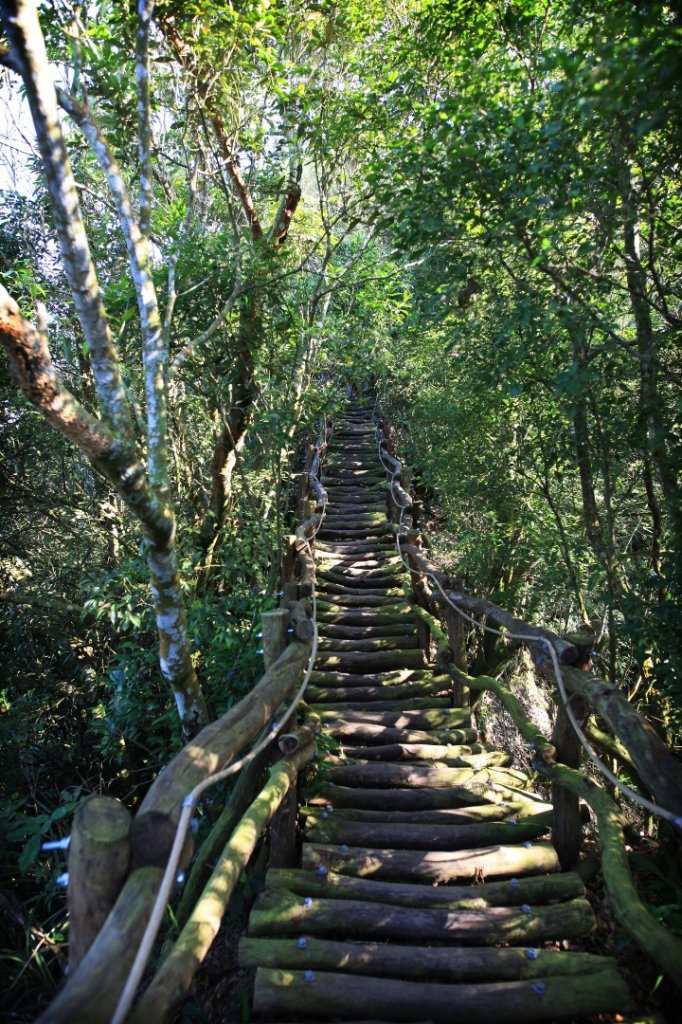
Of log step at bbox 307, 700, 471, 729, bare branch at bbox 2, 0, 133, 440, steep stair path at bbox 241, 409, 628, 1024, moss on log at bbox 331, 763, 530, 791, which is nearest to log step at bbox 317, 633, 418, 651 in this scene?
steep stair path at bbox 241, 409, 628, 1024

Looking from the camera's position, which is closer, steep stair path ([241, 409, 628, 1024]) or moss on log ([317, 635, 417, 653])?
steep stair path ([241, 409, 628, 1024])

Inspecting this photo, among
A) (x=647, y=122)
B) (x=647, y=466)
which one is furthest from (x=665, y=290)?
(x=647, y=122)

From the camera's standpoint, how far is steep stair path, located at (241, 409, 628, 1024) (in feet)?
7.54

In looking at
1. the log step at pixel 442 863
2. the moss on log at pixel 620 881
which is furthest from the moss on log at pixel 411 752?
the moss on log at pixel 620 881

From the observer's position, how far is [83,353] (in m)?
6.79

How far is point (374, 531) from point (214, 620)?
4.32m

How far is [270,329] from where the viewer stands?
21.5 ft

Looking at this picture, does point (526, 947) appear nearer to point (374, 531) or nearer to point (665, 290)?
point (665, 290)

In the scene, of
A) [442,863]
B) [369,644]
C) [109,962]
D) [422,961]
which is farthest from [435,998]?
[369,644]

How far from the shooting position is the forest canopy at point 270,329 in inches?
130

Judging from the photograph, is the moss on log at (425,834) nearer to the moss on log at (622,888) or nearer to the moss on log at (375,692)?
the moss on log at (622,888)

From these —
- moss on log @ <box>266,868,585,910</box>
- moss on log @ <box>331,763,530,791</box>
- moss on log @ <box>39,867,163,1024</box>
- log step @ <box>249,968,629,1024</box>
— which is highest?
moss on log @ <box>39,867,163,1024</box>

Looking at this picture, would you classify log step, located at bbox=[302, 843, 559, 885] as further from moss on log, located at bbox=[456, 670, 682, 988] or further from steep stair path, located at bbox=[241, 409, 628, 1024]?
moss on log, located at bbox=[456, 670, 682, 988]

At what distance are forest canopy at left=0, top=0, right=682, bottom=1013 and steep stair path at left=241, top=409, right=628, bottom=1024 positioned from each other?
1.24 meters
